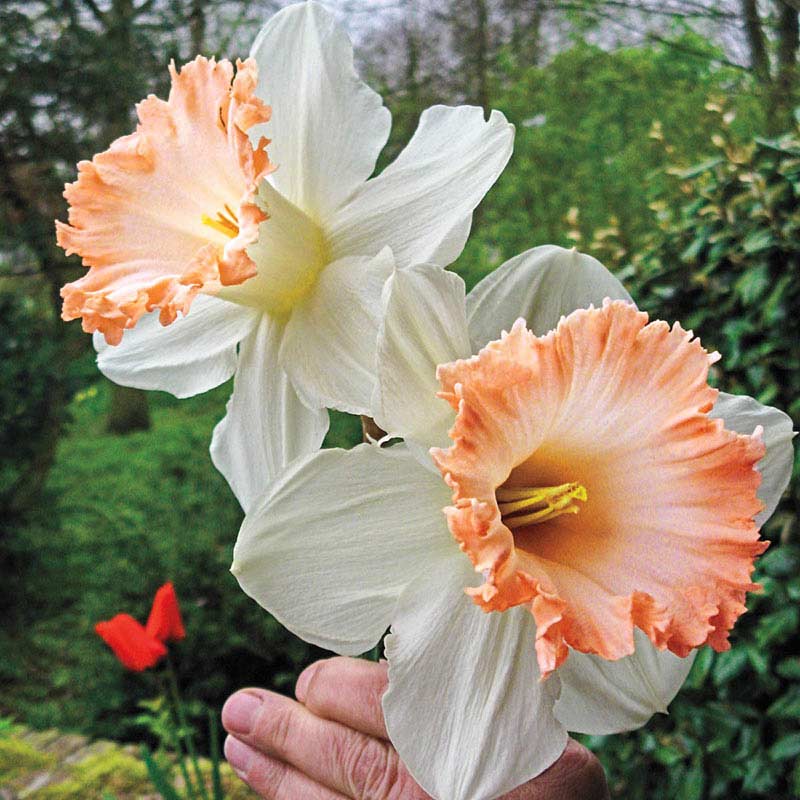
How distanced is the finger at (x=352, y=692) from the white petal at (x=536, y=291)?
26cm

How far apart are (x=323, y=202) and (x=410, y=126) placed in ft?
13.5

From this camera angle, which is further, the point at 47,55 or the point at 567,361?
the point at 47,55

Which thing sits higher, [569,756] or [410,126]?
[569,756]

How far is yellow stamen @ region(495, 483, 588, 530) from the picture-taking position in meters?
0.57

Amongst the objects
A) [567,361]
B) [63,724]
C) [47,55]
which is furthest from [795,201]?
[47,55]

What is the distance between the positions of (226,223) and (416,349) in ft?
0.60

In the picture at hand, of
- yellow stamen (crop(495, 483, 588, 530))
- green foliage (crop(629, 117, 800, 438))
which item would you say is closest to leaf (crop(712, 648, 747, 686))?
green foliage (crop(629, 117, 800, 438))

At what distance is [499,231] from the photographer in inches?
149

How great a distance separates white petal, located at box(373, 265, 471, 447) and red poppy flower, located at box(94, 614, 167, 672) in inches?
52.5

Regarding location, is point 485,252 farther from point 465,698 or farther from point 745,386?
point 465,698

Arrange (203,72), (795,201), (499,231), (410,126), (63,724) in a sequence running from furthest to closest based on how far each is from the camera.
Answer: (410,126)
(499,231)
(63,724)
(795,201)
(203,72)

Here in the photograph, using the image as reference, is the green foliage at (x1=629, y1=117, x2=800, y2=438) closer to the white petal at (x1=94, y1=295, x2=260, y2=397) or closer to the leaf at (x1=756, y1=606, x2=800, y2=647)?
the leaf at (x1=756, y1=606, x2=800, y2=647)

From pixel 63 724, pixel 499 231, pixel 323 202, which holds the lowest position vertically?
pixel 63 724

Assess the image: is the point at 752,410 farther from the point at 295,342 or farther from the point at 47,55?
the point at 47,55
